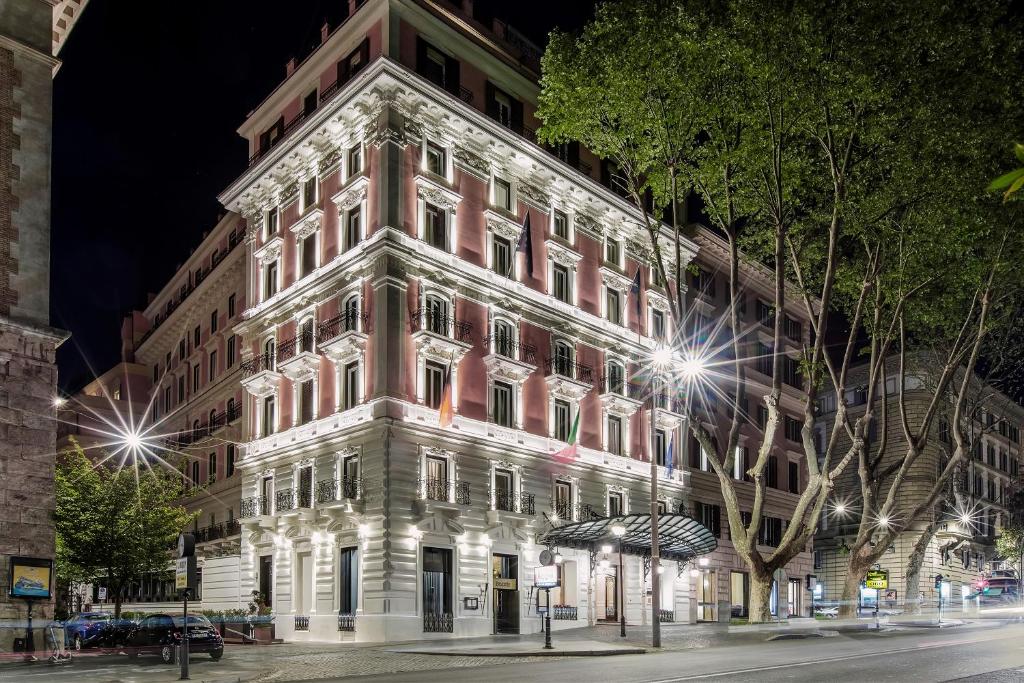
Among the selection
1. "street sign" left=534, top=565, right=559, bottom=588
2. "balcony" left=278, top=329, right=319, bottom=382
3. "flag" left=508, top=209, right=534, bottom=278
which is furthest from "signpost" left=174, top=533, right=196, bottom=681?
"flag" left=508, top=209, right=534, bottom=278

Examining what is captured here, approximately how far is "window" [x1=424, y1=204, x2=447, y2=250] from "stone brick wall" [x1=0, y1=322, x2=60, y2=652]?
53.7 feet

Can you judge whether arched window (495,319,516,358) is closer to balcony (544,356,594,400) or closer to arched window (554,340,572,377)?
balcony (544,356,594,400)

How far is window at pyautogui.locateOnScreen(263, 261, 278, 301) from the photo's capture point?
44.7 metres

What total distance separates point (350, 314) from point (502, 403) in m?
7.37

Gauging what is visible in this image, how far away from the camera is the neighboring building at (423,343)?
120 ft

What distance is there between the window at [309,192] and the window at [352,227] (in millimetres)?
3281

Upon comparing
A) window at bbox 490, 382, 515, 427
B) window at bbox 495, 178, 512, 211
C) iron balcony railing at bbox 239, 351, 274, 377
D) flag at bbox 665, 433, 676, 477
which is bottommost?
flag at bbox 665, 433, 676, 477

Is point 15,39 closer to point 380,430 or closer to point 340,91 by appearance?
point 340,91

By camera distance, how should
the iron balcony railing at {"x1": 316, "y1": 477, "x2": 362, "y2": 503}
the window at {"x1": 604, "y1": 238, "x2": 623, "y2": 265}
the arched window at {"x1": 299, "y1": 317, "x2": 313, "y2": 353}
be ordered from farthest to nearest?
the window at {"x1": 604, "y1": 238, "x2": 623, "y2": 265}, the arched window at {"x1": 299, "y1": 317, "x2": 313, "y2": 353}, the iron balcony railing at {"x1": 316, "y1": 477, "x2": 362, "y2": 503}

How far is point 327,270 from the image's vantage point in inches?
1571

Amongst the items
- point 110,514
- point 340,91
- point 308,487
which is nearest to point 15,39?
point 340,91

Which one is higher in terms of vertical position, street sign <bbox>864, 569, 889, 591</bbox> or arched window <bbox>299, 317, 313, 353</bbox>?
arched window <bbox>299, 317, 313, 353</bbox>

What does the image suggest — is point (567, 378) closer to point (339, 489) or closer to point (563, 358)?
point (563, 358)

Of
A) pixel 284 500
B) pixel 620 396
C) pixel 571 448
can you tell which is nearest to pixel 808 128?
pixel 571 448
